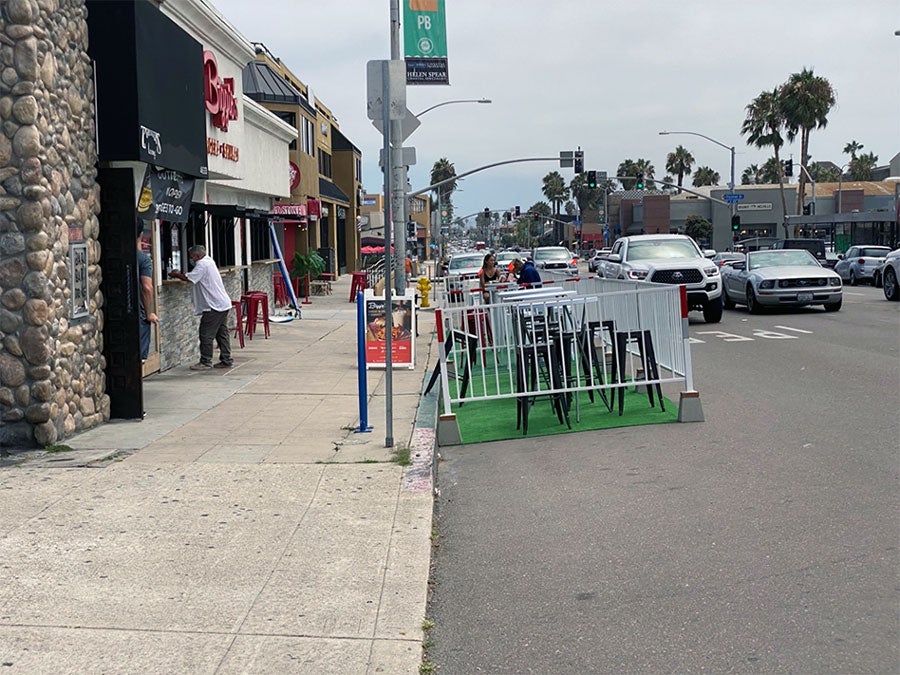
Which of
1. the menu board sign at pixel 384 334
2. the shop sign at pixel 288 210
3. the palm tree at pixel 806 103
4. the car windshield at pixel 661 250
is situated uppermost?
the palm tree at pixel 806 103

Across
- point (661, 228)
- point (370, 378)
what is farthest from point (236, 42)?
point (661, 228)

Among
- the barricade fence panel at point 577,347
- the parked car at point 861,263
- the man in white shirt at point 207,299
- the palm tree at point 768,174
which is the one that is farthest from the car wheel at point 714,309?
the palm tree at point 768,174

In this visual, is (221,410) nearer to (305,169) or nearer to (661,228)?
(305,169)

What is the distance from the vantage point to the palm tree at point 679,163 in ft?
369

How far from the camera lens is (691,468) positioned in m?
8.18

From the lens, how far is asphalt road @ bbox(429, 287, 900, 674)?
4715mm

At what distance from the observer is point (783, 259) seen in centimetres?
2509

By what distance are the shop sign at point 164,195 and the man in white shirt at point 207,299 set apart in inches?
46.2

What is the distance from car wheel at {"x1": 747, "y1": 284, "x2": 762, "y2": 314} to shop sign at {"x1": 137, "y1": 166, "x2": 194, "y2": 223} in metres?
14.5

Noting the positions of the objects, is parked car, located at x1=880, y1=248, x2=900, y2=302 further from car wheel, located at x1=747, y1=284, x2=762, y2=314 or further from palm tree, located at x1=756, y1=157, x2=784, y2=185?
palm tree, located at x1=756, y1=157, x2=784, y2=185

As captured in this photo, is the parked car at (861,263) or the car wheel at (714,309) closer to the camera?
the car wheel at (714,309)

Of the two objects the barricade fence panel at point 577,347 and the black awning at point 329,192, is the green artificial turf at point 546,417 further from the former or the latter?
the black awning at point 329,192

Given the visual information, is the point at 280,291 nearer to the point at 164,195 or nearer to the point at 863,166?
the point at 164,195

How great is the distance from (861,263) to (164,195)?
33673 mm
